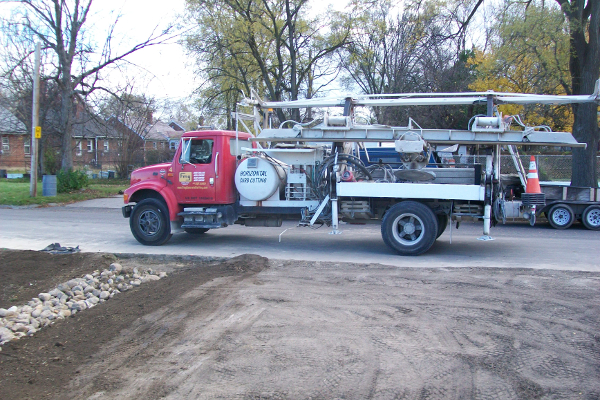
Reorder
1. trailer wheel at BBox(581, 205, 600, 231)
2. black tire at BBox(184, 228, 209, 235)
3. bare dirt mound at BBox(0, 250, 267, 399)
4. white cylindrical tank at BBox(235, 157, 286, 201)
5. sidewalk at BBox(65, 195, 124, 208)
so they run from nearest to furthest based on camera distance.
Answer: bare dirt mound at BBox(0, 250, 267, 399), white cylindrical tank at BBox(235, 157, 286, 201), black tire at BBox(184, 228, 209, 235), trailer wheel at BBox(581, 205, 600, 231), sidewalk at BBox(65, 195, 124, 208)

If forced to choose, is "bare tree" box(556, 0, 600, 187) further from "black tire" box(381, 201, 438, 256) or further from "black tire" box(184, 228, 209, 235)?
"black tire" box(184, 228, 209, 235)

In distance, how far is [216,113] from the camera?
29.9m

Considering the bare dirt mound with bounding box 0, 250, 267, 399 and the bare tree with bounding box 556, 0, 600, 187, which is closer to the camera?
the bare dirt mound with bounding box 0, 250, 267, 399

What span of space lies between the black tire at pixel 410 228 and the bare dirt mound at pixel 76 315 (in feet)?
8.95

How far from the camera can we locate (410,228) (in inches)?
392

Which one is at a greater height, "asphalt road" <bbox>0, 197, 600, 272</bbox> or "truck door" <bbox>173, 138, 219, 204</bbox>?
"truck door" <bbox>173, 138, 219, 204</bbox>

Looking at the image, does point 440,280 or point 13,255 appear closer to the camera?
point 440,280

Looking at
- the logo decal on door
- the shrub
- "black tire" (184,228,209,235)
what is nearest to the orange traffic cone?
the logo decal on door

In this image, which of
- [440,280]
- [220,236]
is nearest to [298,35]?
[220,236]

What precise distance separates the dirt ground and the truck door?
3404mm

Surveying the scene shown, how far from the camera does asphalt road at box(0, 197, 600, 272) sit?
31.5 feet

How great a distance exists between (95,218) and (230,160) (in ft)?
25.8

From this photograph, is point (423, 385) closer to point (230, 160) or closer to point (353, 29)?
point (230, 160)

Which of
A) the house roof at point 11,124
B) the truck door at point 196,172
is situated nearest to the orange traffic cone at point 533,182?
the truck door at point 196,172
